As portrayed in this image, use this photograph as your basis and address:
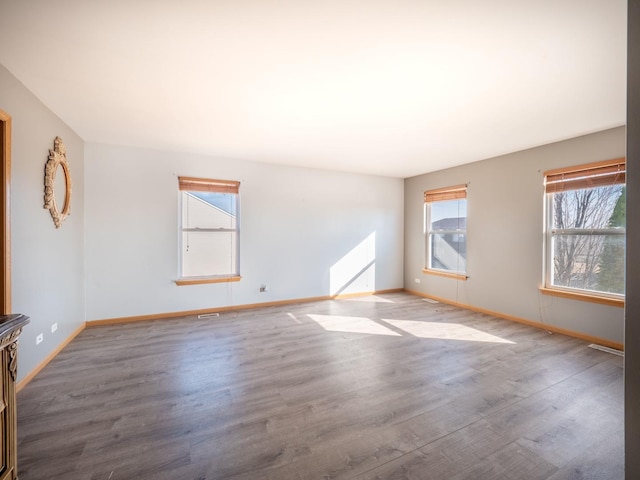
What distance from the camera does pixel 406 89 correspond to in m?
2.38

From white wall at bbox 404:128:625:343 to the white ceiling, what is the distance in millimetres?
356

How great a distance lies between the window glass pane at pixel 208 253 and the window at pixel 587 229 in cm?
474

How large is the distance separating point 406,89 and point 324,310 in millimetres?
3436

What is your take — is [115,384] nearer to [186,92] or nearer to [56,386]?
[56,386]

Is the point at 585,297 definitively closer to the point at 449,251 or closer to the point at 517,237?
the point at 517,237

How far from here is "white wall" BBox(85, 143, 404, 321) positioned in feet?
12.9

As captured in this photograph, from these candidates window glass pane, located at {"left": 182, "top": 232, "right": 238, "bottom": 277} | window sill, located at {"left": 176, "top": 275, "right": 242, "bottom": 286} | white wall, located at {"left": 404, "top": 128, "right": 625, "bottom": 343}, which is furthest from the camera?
window glass pane, located at {"left": 182, "top": 232, "right": 238, "bottom": 277}

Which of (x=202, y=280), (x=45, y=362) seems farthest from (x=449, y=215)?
(x=45, y=362)

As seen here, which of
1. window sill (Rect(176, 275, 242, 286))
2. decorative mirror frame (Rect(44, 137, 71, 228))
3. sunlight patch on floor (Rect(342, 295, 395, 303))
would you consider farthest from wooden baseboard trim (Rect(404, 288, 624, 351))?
decorative mirror frame (Rect(44, 137, 71, 228))

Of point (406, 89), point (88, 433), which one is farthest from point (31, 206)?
point (406, 89)

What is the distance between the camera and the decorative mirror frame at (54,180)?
274 cm

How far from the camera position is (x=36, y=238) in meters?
2.58

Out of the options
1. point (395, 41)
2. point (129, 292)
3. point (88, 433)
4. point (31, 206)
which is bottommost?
point (88, 433)

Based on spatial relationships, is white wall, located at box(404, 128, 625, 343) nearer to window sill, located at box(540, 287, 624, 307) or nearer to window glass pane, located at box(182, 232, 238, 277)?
window sill, located at box(540, 287, 624, 307)
